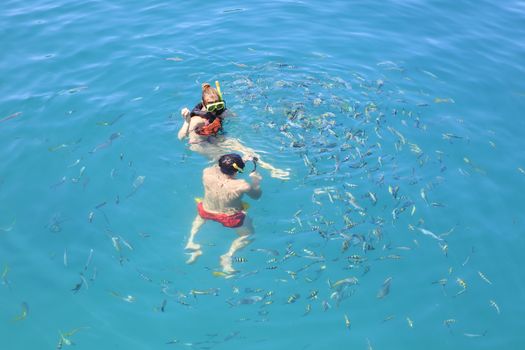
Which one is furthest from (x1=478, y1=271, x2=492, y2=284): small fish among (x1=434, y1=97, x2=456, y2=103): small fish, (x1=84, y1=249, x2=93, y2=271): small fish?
(x1=84, y1=249, x2=93, y2=271): small fish

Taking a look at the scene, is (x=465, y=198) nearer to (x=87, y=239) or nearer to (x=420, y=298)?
(x=420, y=298)

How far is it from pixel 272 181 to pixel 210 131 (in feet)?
5.50

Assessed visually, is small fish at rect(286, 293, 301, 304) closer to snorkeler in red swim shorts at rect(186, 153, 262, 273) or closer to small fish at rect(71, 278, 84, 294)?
snorkeler in red swim shorts at rect(186, 153, 262, 273)

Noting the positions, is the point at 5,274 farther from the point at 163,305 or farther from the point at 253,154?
the point at 253,154

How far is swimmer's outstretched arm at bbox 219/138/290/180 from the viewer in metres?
9.97

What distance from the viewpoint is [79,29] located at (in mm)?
15625

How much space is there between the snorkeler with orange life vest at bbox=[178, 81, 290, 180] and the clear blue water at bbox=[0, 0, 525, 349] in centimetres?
28

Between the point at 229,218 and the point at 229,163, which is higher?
the point at 229,163

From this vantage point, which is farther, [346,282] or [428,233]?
[428,233]

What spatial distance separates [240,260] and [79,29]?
11.0 metres

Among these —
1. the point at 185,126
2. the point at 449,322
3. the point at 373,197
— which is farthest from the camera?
the point at 185,126

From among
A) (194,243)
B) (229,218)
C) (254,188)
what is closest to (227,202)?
(229,218)

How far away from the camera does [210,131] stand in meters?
10.1

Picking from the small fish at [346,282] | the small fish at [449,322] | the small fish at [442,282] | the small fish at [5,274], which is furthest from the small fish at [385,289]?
the small fish at [5,274]
